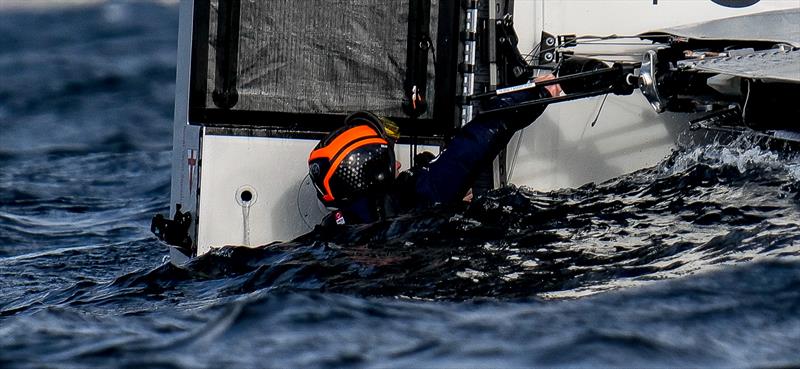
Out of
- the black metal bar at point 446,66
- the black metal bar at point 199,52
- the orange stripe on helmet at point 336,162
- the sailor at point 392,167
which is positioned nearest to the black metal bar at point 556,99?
the sailor at point 392,167

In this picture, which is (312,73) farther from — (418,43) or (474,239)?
(474,239)

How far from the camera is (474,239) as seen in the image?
509 centimetres

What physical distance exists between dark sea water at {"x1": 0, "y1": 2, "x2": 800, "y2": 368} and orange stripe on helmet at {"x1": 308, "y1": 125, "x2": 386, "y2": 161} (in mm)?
363

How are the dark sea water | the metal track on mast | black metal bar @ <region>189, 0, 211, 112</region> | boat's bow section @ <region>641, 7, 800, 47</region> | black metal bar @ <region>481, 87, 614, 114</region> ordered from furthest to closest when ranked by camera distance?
the metal track on mast
black metal bar @ <region>189, 0, 211, 112</region>
boat's bow section @ <region>641, 7, 800, 47</region>
black metal bar @ <region>481, 87, 614, 114</region>
the dark sea water

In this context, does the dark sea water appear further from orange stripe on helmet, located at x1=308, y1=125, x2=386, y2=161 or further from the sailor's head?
orange stripe on helmet, located at x1=308, y1=125, x2=386, y2=161

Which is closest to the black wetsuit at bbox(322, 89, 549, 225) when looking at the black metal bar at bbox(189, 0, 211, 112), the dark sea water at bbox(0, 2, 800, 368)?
the dark sea water at bbox(0, 2, 800, 368)

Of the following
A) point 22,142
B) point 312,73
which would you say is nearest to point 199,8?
point 312,73

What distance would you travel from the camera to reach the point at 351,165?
521 cm

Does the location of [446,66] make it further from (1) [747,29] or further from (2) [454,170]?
(1) [747,29]

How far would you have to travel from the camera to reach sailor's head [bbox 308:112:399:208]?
5.22 meters

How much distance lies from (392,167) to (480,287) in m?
1.12

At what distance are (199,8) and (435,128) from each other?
124cm

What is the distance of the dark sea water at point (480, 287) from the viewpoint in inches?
135

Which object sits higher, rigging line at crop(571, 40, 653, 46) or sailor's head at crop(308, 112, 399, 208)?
rigging line at crop(571, 40, 653, 46)
